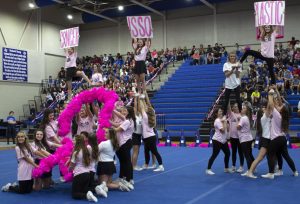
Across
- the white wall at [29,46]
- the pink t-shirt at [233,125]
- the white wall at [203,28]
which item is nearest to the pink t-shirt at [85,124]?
the pink t-shirt at [233,125]

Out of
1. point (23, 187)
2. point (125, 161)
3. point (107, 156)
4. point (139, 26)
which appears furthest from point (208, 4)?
point (23, 187)

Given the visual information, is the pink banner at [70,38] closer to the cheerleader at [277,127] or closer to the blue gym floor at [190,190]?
the blue gym floor at [190,190]

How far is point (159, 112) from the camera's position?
19656 millimetres

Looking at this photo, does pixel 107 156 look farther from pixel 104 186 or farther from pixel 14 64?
pixel 14 64

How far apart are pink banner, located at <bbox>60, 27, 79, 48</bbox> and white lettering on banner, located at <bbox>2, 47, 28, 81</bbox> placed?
1490 centimetres

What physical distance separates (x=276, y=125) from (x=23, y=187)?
510cm

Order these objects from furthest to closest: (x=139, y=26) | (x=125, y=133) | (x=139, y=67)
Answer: (x=139, y=67), (x=139, y=26), (x=125, y=133)

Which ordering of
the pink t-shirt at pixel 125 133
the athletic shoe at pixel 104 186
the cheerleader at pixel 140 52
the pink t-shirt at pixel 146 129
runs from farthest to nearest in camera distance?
1. the cheerleader at pixel 140 52
2. the pink t-shirt at pixel 146 129
3. the pink t-shirt at pixel 125 133
4. the athletic shoe at pixel 104 186

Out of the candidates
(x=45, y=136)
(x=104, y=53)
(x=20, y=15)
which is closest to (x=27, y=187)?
(x=45, y=136)

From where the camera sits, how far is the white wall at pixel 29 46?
77.7 ft

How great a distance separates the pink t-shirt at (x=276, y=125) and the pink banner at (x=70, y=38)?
5180 millimetres

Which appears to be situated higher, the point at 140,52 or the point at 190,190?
the point at 140,52

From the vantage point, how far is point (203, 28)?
26141 mm

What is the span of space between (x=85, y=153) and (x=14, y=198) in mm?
1480
